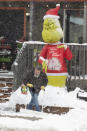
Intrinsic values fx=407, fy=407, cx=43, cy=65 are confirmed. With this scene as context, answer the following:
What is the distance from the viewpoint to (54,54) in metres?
11.9

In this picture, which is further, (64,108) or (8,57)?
(8,57)

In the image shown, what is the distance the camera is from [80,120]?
8.45 meters

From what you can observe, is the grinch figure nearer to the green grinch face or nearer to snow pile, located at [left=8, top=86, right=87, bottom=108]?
the green grinch face

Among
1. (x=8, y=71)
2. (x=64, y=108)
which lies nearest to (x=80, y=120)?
(x=64, y=108)

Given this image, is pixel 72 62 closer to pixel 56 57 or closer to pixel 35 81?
pixel 56 57

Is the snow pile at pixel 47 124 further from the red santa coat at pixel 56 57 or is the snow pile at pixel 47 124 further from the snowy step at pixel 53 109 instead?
the red santa coat at pixel 56 57

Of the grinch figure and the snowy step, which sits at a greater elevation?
the grinch figure

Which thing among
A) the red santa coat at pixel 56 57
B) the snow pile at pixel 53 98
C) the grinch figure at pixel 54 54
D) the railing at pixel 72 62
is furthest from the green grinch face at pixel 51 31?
the snow pile at pixel 53 98

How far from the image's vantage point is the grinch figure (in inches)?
469

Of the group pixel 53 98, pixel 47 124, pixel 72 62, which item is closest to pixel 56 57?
pixel 72 62

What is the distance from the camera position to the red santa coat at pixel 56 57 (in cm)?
1191

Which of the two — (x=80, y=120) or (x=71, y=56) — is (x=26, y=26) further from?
(x=80, y=120)

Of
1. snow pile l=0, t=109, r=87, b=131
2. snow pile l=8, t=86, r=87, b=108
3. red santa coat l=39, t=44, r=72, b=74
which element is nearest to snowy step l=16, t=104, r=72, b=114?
snow pile l=8, t=86, r=87, b=108

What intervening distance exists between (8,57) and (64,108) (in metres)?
5.34
